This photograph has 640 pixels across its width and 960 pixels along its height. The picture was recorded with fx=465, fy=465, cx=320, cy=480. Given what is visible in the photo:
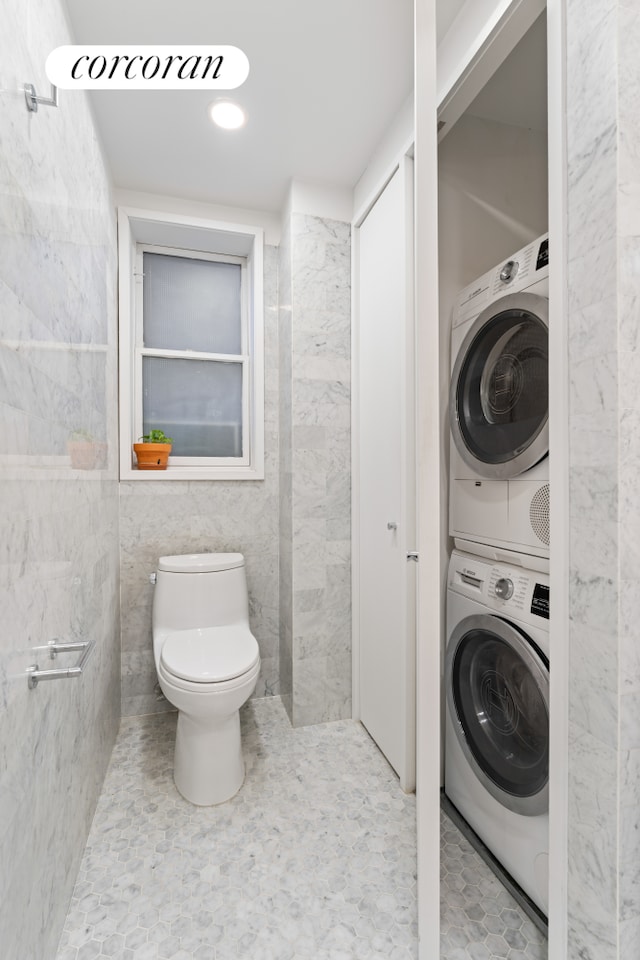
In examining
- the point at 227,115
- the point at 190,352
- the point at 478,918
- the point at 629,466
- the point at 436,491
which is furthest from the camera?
the point at 190,352

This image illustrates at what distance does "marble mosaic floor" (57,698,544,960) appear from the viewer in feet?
3.67

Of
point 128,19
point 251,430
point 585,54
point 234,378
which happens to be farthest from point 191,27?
point 251,430

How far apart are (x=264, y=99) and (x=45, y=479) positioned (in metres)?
1.48

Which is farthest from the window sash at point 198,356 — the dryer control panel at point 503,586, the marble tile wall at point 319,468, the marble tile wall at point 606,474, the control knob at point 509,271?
the marble tile wall at point 606,474

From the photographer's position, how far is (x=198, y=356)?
236cm

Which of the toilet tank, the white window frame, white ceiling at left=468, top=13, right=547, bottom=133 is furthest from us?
the white window frame

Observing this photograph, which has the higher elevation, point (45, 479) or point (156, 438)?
point (156, 438)

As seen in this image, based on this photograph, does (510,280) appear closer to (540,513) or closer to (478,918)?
(540,513)

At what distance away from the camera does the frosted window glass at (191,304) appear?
92.4 inches

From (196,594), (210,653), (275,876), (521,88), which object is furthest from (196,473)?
(521,88)

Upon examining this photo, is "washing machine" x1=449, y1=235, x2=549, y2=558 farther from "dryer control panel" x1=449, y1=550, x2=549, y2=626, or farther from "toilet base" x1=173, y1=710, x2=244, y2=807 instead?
"toilet base" x1=173, y1=710, x2=244, y2=807

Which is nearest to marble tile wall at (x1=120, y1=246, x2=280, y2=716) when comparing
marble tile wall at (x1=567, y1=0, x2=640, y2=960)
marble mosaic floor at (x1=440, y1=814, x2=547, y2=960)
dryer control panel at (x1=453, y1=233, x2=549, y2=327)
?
dryer control panel at (x1=453, y1=233, x2=549, y2=327)

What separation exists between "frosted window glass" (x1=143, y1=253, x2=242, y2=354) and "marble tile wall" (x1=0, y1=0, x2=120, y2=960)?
71cm

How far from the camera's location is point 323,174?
6.54 feet
